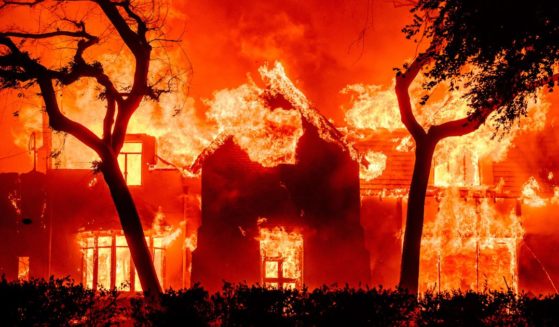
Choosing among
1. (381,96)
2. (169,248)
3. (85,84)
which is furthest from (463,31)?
(85,84)

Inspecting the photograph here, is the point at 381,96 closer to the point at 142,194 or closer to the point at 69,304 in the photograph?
the point at 142,194

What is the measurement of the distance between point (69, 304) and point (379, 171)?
12217 mm

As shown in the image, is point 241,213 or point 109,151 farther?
point 241,213

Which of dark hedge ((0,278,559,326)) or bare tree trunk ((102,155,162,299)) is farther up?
bare tree trunk ((102,155,162,299))

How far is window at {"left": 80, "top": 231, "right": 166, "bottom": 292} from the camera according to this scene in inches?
762

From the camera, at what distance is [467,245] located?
2003 cm

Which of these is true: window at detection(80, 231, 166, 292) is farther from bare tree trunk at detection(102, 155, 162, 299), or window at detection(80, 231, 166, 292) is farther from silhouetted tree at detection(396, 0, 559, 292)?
silhouetted tree at detection(396, 0, 559, 292)

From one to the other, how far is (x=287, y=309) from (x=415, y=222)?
16.4 feet

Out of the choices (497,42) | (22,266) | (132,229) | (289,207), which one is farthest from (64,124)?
(497,42)

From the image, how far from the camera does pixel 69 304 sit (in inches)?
441

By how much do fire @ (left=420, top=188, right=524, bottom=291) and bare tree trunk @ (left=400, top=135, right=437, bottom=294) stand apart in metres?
5.59

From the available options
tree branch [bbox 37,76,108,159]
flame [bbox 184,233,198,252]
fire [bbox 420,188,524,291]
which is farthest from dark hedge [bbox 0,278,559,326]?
fire [bbox 420,188,524,291]

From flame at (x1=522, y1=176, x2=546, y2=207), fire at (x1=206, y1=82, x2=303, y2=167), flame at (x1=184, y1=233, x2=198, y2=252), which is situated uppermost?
fire at (x1=206, y1=82, x2=303, y2=167)

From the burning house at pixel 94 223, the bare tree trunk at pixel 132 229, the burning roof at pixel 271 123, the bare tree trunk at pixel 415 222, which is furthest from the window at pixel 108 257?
the bare tree trunk at pixel 415 222
